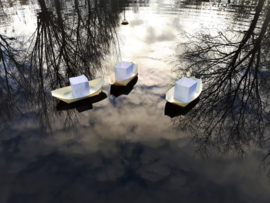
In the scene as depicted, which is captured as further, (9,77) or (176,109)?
(9,77)

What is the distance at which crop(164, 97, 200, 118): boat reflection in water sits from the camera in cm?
886

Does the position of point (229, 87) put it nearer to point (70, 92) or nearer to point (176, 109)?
point (176, 109)

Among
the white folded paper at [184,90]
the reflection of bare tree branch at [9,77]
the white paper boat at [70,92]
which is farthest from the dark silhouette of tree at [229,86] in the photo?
the reflection of bare tree branch at [9,77]

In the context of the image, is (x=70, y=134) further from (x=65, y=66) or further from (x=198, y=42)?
(x=198, y=42)

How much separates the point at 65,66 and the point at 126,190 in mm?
9563

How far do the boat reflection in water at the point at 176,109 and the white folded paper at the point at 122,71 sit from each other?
2782 mm

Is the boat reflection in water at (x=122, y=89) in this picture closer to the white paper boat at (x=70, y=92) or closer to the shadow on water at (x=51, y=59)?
the white paper boat at (x=70, y=92)

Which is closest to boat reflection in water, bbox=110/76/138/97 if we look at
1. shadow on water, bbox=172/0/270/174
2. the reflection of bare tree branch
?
shadow on water, bbox=172/0/270/174

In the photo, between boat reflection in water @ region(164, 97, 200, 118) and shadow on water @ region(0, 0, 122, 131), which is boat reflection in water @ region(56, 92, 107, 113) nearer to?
shadow on water @ region(0, 0, 122, 131)

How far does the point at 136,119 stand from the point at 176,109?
2.12 meters

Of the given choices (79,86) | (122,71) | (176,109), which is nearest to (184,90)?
(176,109)

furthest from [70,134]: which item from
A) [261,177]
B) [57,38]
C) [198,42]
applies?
[198,42]

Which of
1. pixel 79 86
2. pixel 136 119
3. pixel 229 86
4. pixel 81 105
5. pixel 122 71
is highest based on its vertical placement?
pixel 122 71

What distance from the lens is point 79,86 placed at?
9.12m
